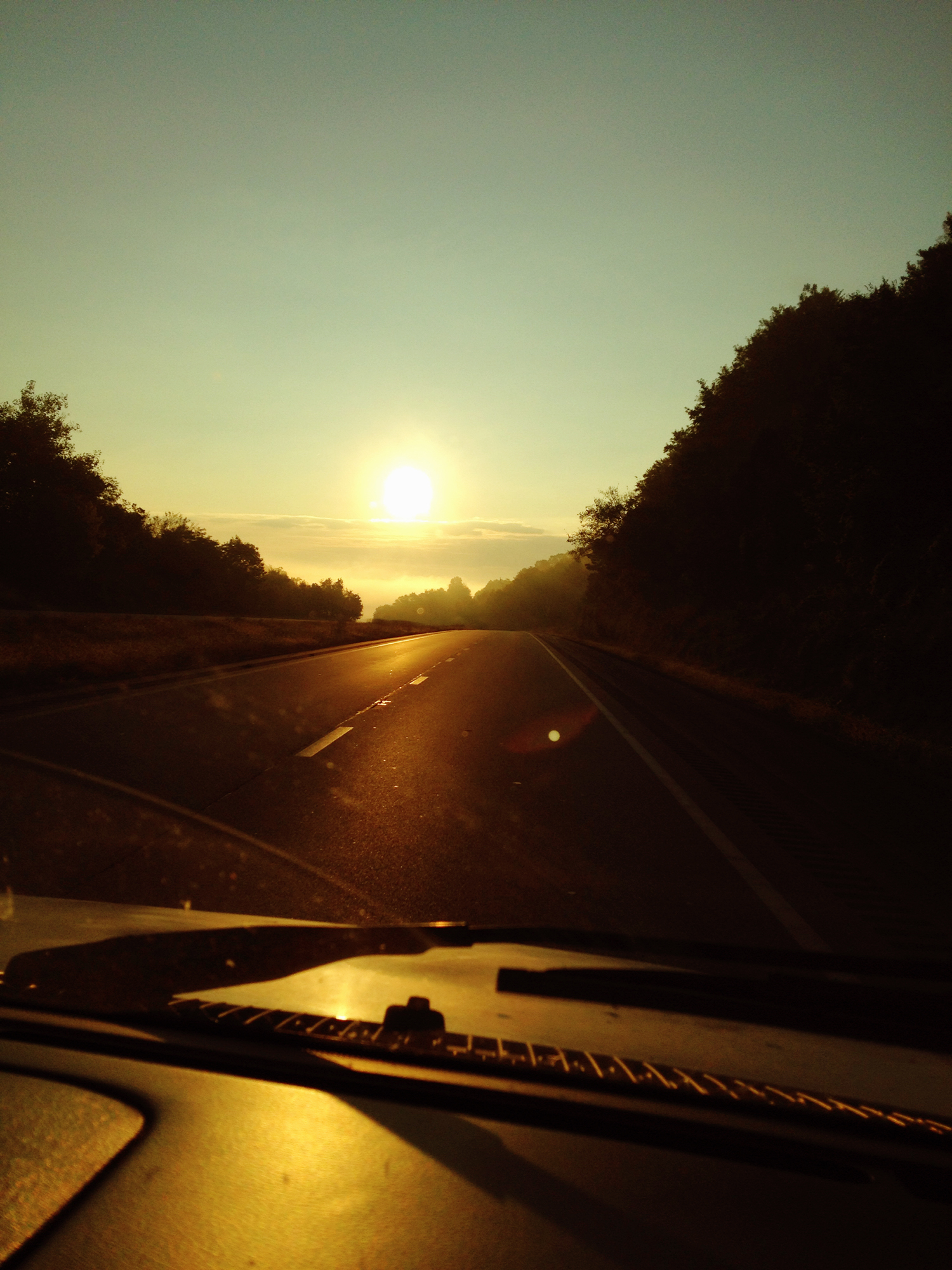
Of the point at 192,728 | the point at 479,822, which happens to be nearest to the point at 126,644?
the point at 192,728

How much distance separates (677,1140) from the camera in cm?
186

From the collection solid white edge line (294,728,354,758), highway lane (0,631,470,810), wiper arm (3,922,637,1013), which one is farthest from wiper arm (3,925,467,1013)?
solid white edge line (294,728,354,758)

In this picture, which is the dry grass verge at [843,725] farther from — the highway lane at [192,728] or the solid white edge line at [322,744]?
the highway lane at [192,728]

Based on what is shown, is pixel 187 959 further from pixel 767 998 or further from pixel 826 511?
pixel 826 511

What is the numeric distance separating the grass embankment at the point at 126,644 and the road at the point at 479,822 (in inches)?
→ 111

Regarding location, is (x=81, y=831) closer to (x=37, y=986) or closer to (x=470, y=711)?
(x=37, y=986)

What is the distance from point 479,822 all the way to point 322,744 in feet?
13.5

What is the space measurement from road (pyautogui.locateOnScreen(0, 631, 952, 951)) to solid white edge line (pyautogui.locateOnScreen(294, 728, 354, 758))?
71 mm

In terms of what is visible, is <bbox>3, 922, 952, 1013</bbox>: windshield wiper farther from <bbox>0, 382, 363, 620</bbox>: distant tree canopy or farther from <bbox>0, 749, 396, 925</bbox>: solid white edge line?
<bbox>0, 382, 363, 620</bbox>: distant tree canopy

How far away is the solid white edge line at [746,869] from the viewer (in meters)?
4.83

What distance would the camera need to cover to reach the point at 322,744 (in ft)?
35.7

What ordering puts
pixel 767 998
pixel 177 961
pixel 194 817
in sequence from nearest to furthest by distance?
pixel 177 961 < pixel 767 998 < pixel 194 817

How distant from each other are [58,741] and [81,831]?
4.03 metres

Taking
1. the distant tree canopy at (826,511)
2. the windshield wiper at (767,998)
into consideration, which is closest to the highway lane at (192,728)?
the windshield wiper at (767,998)
